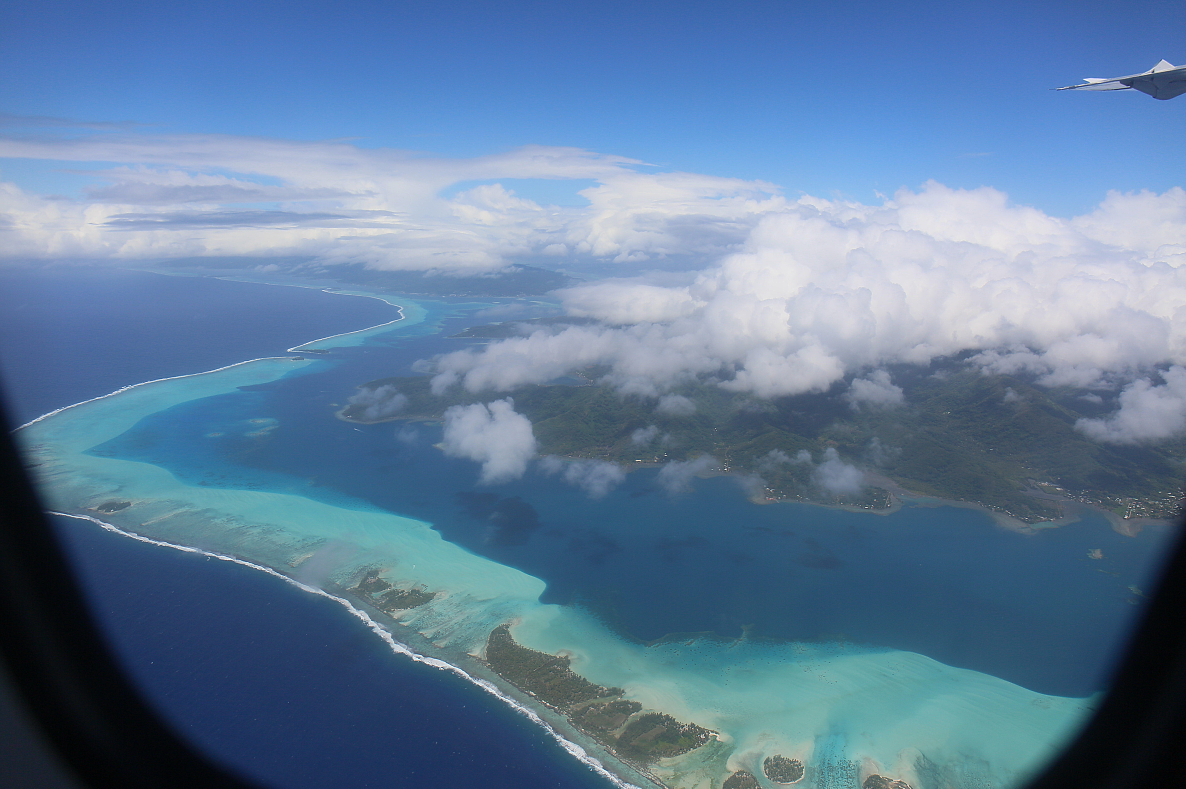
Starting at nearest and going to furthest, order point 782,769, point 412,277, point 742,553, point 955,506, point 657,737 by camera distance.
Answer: point 782,769
point 657,737
point 742,553
point 955,506
point 412,277

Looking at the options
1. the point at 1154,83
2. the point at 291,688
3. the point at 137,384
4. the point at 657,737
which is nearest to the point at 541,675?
the point at 657,737

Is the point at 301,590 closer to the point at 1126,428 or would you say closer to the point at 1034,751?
the point at 1034,751

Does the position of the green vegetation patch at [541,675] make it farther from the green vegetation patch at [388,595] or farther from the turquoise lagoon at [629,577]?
the green vegetation patch at [388,595]

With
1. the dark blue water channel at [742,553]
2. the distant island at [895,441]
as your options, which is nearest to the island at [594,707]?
the dark blue water channel at [742,553]

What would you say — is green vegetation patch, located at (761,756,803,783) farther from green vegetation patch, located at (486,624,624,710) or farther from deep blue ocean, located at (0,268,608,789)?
green vegetation patch, located at (486,624,624,710)

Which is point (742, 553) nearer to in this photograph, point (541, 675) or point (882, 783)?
point (541, 675)

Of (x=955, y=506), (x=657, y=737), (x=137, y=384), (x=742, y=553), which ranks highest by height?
(x=137, y=384)
